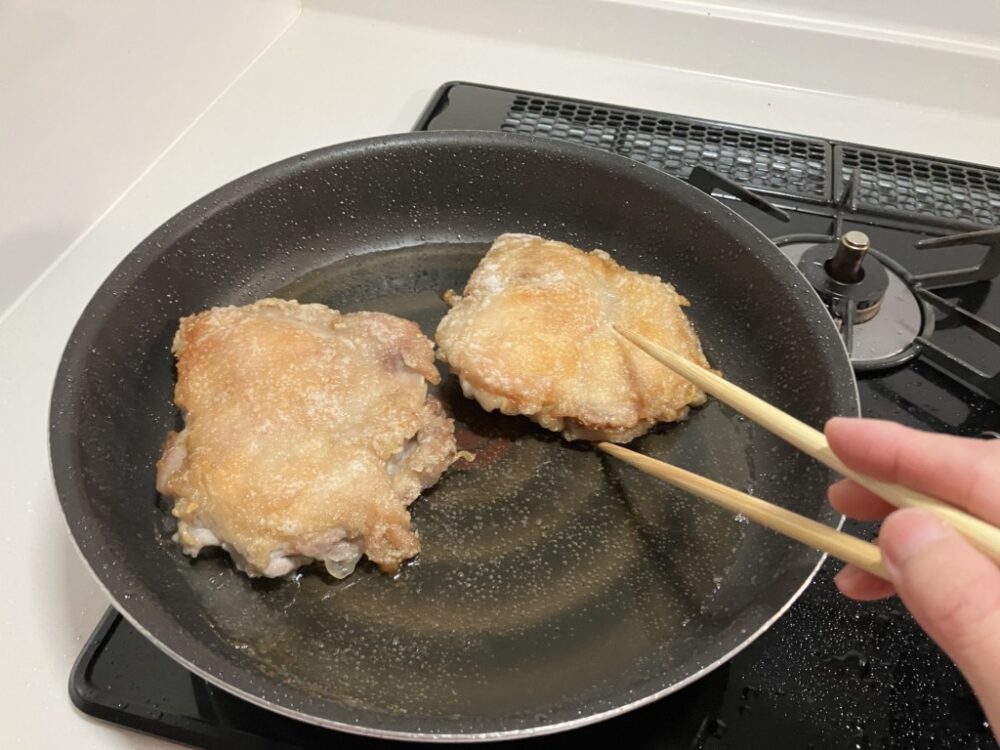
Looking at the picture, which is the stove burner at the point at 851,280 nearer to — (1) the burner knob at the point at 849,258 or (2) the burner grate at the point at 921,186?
(1) the burner knob at the point at 849,258

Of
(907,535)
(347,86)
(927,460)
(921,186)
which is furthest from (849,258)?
(347,86)

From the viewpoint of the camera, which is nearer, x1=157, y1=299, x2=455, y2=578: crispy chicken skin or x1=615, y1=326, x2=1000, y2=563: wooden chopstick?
x1=615, y1=326, x2=1000, y2=563: wooden chopstick

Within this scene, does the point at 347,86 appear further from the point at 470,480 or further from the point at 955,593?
the point at 955,593

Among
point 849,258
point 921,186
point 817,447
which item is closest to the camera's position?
point 817,447

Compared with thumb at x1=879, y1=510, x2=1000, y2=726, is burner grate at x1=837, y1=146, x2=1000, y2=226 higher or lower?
lower

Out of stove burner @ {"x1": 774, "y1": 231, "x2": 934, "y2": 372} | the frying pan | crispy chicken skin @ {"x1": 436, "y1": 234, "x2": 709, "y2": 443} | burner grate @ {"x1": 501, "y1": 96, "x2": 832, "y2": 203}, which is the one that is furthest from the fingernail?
burner grate @ {"x1": 501, "y1": 96, "x2": 832, "y2": 203}

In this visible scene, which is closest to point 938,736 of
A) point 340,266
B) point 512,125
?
point 340,266

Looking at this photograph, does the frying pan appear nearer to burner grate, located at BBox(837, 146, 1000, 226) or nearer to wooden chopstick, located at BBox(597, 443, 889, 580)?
wooden chopstick, located at BBox(597, 443, 889, 580)

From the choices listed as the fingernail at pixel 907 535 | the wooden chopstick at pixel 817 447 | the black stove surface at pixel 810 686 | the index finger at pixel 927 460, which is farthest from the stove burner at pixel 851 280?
the fingernail at pixel 907 535

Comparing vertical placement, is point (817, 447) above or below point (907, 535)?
below
